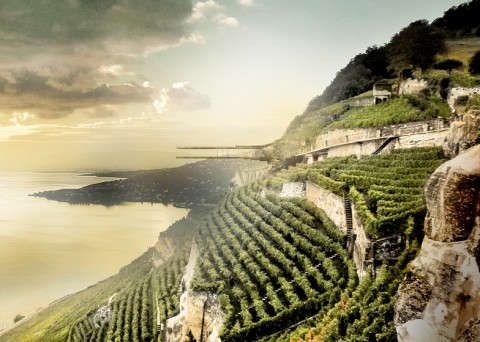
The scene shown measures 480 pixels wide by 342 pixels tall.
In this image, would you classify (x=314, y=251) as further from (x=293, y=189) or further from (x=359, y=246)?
(x=293, y=189)

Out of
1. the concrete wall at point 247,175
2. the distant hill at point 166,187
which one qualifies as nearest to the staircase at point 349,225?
the concrete wall at point 247,175

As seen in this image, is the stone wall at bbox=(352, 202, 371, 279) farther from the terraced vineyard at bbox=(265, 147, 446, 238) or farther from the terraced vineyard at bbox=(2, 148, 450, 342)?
the terraced vineyard at bbox=(265, 147, 446, 238)

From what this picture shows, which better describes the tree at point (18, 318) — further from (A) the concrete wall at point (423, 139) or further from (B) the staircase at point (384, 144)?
(A) the concrete wall at point (423, 139)

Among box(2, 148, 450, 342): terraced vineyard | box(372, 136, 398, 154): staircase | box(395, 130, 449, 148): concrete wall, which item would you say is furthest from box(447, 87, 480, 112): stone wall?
box(2, 148, 450, 342): terraced vineyard

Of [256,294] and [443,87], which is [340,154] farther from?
[256,294]

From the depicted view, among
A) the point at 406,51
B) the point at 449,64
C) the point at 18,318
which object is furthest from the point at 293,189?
the point at 18,318

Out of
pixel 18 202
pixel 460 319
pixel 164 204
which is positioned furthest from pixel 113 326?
pixel 18 202
